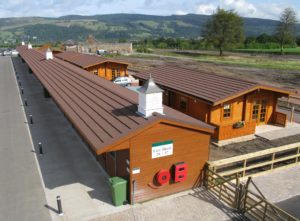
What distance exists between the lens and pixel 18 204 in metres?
11.3

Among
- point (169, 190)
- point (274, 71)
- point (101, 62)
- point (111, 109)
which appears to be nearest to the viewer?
point (169, 190)

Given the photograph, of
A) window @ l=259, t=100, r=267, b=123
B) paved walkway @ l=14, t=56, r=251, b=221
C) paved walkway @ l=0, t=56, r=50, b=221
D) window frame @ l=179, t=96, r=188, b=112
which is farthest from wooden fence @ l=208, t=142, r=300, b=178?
paved walkway @ l=0, t=56, r=50, b=221

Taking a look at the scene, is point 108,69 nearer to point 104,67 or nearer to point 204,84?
point 104,67

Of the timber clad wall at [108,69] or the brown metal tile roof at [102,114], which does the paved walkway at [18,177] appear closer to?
the brown metal tile roof at [102,114]

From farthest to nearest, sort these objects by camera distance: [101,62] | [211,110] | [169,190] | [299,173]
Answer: [101,62]
[211,110]
[299,173]
[169,190]

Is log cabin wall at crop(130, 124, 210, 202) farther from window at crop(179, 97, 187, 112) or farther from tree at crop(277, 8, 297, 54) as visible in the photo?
tree at crop(277, 8, 297, 54)

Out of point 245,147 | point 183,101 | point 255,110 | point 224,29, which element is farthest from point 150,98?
point 224,29

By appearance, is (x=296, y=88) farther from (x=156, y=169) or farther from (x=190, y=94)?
(x=156, y=169)

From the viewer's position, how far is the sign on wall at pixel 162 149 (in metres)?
11.1

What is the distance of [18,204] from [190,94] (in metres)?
12.8

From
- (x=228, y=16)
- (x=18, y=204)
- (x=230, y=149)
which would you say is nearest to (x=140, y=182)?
(x=18, y=204)

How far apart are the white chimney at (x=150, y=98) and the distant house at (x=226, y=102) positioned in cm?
721

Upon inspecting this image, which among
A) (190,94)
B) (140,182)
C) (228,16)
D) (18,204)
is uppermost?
(228,16)

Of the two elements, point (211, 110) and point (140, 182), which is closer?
point (140, 182)
